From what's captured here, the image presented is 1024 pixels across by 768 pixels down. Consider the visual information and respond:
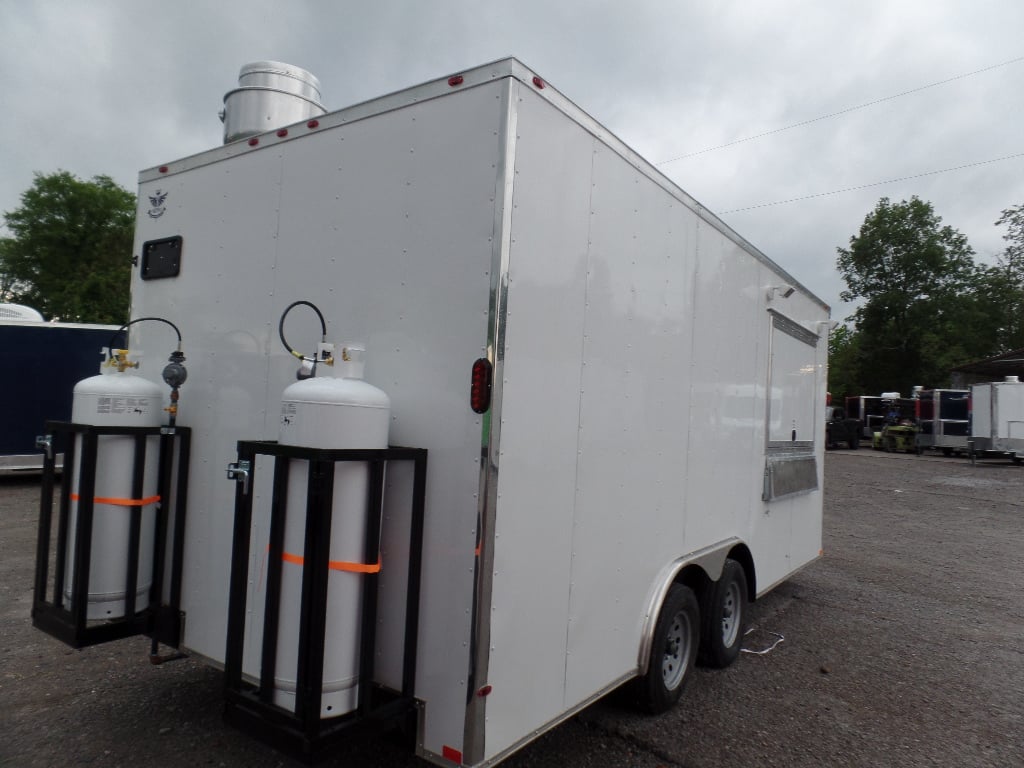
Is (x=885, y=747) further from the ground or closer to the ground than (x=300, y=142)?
closer to the ground

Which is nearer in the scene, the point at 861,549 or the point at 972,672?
the point at 972,672

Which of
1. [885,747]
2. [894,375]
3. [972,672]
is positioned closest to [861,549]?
[972,672]

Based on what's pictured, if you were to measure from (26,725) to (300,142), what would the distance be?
3.17 m

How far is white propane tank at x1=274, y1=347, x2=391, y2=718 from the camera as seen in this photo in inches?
87.6

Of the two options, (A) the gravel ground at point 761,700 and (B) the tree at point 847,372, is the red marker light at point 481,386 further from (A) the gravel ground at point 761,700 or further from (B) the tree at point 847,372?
(B) the tree at point 847,372

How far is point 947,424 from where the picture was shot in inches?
963

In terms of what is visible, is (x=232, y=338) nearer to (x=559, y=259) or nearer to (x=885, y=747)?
(x=559, y=259)

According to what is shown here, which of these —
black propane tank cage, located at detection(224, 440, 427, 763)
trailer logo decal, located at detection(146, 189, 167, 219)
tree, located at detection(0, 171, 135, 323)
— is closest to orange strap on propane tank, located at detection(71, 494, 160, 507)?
black propane tank cage, located at detection(224, 440, 427, 763)

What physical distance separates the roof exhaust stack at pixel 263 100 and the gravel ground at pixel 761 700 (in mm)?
2885

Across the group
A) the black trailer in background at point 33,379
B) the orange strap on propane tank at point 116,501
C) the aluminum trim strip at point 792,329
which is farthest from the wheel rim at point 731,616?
the black trailer in background at point 33,379

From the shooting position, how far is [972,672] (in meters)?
4.58

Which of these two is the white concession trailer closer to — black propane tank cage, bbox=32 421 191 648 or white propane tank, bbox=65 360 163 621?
black propane tank cage, bbox=32 421 191 648

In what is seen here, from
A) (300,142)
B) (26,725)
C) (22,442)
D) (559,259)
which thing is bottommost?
(26,725)

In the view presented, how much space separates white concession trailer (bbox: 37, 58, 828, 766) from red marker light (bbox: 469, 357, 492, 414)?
12 millimetres
